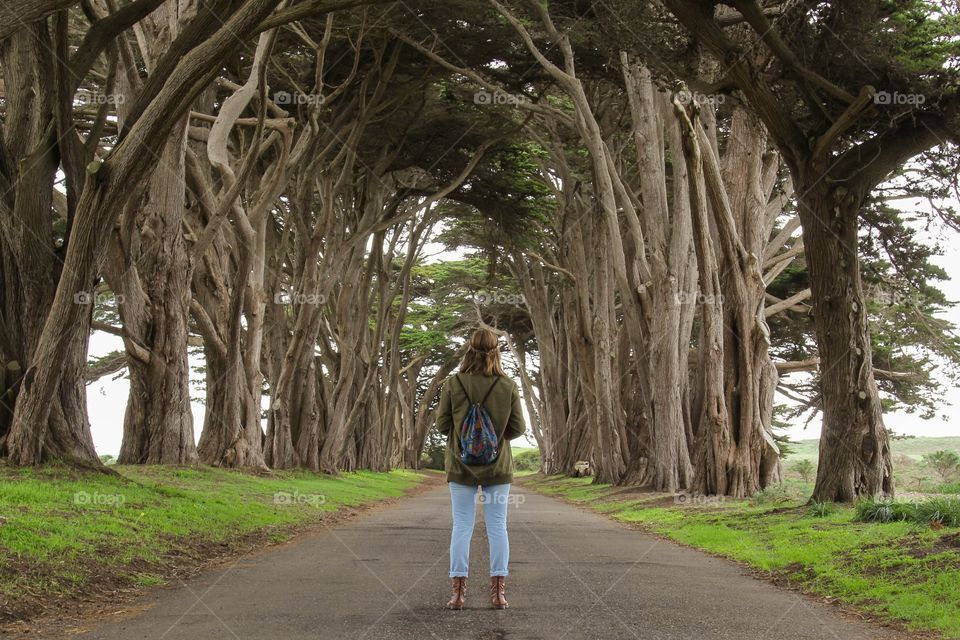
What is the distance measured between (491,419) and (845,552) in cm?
367

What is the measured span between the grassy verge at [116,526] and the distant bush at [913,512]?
19.6ft

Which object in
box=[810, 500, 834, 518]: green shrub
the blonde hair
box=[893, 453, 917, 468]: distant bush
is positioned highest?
the blonde hair

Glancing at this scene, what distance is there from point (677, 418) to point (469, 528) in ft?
41.5

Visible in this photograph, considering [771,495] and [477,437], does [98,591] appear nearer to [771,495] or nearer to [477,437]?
[477,437]

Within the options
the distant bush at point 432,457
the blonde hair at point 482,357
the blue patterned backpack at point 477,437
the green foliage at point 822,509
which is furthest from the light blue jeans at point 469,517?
the distant bush at point 432,457

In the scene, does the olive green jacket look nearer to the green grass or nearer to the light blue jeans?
the light blue jeans

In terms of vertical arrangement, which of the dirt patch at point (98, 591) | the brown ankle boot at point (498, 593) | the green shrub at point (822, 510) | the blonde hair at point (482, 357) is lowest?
the dirt patch at point (98, 591)

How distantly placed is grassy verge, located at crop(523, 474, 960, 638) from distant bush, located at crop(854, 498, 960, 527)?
0.46ft

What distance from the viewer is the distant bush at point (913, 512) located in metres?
8.29

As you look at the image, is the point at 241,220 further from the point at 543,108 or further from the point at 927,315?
the point at 927,315

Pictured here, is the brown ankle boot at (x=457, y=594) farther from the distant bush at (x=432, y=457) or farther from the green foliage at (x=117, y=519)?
the distant bush at (x=432, y=457)

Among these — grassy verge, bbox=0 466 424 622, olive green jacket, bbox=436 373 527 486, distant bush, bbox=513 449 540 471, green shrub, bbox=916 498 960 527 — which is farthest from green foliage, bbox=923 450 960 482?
distant bush, bbox=513 449 540 471

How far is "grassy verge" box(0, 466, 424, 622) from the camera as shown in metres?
6.39

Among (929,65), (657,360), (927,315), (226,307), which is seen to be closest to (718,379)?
(657,360)
